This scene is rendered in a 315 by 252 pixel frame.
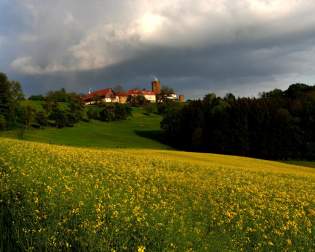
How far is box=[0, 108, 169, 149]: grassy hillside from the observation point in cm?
12088

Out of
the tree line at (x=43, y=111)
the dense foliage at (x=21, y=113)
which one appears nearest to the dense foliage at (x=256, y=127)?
the dense foliage at (x=21, y=113)

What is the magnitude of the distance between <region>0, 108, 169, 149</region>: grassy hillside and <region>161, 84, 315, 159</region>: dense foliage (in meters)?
13.6

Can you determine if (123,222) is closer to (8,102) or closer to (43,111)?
(8,102)

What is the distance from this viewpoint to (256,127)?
376 feet

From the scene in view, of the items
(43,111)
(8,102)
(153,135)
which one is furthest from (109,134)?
(8,102)

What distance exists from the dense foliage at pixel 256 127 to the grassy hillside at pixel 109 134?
1361 centimetres

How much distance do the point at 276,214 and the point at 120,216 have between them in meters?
7.36

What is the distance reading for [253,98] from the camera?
12475 centimetres

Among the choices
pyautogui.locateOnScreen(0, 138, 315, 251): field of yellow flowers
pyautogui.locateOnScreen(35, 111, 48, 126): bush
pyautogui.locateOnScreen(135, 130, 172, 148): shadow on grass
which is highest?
pyautogui.locateOnScreen(35, 111, 48, 126): bush

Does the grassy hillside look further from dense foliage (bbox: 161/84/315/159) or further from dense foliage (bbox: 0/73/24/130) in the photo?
dense foliage (bbox: 161/84/315/159)

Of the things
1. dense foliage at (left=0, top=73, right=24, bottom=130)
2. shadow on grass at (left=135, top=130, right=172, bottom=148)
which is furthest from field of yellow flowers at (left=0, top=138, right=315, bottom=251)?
shadow on grass at (left=135, top=130, right=172, bottom=148)

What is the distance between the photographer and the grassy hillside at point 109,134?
120875 mm

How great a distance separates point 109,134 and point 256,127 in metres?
50.7

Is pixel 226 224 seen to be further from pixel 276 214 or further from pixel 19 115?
pixel 19 115
